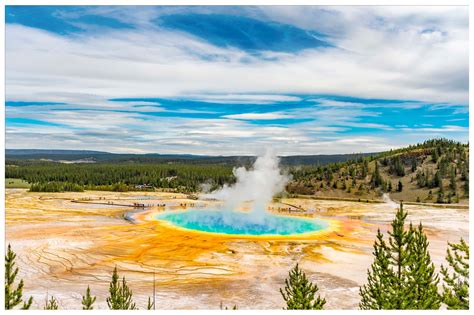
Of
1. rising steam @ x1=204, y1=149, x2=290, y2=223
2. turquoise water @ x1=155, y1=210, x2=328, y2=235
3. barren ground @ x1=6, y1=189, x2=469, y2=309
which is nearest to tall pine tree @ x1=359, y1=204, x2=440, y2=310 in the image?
barren ground @ x1=6, y1=189, x2=469, y2=309

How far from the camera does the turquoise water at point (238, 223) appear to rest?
37.7m

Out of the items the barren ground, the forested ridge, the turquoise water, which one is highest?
the forested ridge

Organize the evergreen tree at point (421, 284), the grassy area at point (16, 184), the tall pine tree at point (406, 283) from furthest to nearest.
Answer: the grassy area at point (16, 184) → the evergreen tree at point (421, 284) → the tall pine tree at point (406, 283)

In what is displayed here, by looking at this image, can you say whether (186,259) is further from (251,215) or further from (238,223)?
(251,215)

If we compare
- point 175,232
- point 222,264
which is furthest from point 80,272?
point 175,232

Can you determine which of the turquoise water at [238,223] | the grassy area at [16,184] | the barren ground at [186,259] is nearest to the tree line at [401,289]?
the barren ground at [186,259]

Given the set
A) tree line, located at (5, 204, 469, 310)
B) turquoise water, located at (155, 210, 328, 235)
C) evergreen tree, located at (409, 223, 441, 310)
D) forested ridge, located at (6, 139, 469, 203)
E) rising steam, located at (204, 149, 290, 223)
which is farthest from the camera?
forested ridge, located at (6, 139, 469, 203)

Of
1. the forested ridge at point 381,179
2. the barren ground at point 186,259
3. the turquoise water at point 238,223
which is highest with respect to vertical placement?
the forested ridge at point 381,179

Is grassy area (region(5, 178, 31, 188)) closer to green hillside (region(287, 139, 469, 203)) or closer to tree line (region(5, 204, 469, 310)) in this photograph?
green hillside (region(287, 139, 469, 203))

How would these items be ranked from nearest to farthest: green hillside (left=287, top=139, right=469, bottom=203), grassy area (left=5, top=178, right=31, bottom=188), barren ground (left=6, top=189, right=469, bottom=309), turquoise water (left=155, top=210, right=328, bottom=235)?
barren ground (left=6, top=189, right=469, bottom=309), turquoise water (left=155, top=210, right=328, bottom=235), green hillside (left=287, top=139, right=469, bottom=203), grassy area (left=5, top=178, right=31, bottom=188)

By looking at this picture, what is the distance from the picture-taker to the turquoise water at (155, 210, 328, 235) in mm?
37731

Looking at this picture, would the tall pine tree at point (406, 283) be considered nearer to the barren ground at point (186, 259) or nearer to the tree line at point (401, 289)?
the tree line at point (401, 289)

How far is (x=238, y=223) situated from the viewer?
4269cm

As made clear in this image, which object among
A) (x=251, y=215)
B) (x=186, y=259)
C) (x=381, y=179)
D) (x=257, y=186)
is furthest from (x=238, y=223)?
(x=381, y=179)
